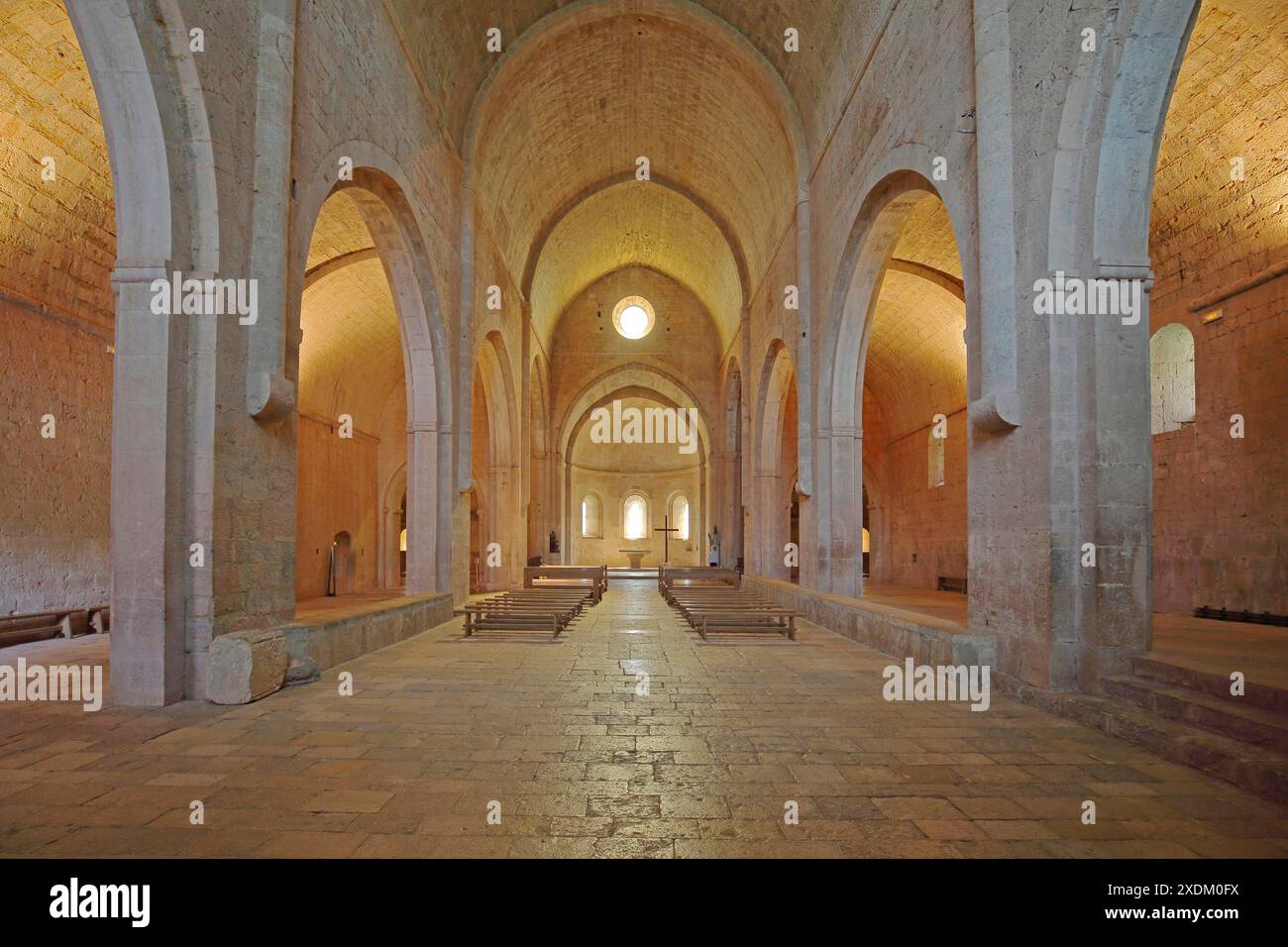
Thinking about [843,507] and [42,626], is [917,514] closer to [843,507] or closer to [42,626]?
[843,507]

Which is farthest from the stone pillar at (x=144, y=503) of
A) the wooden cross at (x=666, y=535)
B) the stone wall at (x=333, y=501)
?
the wooden cross at (x=666, y=535)

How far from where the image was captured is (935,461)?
1989cm

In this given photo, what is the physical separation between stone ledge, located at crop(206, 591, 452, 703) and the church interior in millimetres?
51

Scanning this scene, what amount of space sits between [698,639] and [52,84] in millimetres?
9643

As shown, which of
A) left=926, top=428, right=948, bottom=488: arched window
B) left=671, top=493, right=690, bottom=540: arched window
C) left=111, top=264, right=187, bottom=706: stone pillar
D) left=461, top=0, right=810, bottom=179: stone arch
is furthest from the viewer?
left=671, top=493, right=690, bottom=540: arched window

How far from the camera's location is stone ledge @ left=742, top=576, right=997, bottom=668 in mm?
6418

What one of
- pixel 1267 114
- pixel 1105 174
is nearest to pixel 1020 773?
pixel 1105 174

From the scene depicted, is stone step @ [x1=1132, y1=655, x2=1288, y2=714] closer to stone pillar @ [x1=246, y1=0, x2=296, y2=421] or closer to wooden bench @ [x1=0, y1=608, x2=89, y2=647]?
stone pillar @ [x1=246, y1=0, x2=296, y2=421]

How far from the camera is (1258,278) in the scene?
9.55 m

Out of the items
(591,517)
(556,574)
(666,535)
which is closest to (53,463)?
(556,574)

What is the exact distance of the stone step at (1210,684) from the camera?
14.2 ft

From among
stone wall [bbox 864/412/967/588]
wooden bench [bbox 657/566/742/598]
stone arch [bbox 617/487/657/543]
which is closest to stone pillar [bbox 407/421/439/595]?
wooden bench [bbox 657/566/742/598]

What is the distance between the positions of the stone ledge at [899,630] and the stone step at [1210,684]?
1.25 meters
